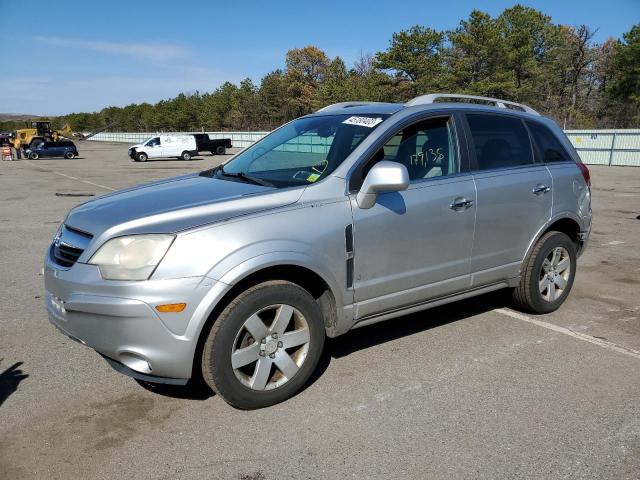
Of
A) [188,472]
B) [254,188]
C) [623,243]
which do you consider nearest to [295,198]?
[254,188]

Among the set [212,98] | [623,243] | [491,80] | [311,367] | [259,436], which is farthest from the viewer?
[212,98]

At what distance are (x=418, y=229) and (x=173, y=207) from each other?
1.67 meters

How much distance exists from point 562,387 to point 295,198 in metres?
2.15

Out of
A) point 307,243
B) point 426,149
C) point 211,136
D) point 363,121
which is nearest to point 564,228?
point 426,149

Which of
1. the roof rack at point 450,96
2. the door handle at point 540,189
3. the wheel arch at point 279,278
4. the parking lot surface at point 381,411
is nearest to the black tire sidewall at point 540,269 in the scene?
the parking lot surface at point 381,411

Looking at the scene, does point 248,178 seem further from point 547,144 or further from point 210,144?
point 210,144

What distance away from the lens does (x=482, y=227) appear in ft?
13.5

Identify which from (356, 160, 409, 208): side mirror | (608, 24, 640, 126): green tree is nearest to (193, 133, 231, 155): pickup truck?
(608, 24, 640, 126): green tree

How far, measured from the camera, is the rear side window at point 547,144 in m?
4.77

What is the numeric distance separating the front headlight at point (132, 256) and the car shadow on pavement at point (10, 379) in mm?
1255

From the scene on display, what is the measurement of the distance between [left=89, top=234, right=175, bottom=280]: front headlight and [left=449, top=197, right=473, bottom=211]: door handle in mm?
2086

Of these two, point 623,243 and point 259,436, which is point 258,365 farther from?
point 623,243

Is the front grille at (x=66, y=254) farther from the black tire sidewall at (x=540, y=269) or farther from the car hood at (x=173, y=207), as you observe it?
the black tire sidewall at (x=540, y=269)

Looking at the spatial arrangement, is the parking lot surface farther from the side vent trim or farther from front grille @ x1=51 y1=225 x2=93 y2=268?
front grille @ x1=51 y1=225 x2=93 y2=268
